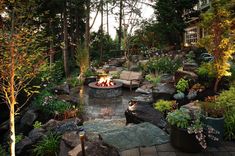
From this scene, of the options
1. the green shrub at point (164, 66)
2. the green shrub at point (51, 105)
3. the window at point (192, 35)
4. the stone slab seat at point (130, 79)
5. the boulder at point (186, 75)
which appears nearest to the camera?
the green shrub at point (51, 105)

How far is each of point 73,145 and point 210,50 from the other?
5.52m

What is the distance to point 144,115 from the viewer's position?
740 centimetres

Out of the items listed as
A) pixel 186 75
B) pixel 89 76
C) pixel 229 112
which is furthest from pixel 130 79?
pixel 229 112

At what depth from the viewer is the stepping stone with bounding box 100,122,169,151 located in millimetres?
5453

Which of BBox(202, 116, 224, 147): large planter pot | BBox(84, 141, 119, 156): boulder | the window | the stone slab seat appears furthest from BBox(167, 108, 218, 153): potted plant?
the window

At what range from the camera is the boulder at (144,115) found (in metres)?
7.12

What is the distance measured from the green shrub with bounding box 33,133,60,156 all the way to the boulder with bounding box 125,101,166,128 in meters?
2.15

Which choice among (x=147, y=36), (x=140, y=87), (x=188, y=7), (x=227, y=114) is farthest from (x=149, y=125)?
(x=147, y=36)

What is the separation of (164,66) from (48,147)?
8.81m

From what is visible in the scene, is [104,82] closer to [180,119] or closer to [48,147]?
[48,147]

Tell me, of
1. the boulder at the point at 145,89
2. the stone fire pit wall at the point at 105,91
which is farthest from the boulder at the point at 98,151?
the boulder at the point at 145,89

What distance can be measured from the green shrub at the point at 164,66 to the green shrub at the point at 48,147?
832 centimetres

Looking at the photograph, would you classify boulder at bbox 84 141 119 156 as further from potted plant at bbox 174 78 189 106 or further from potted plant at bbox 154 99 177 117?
potted plant at bbox 174 78 189 106

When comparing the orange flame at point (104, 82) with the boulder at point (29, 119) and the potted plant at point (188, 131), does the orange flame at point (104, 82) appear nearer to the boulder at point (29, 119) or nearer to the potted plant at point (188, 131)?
the boulder at point (29, 119)
